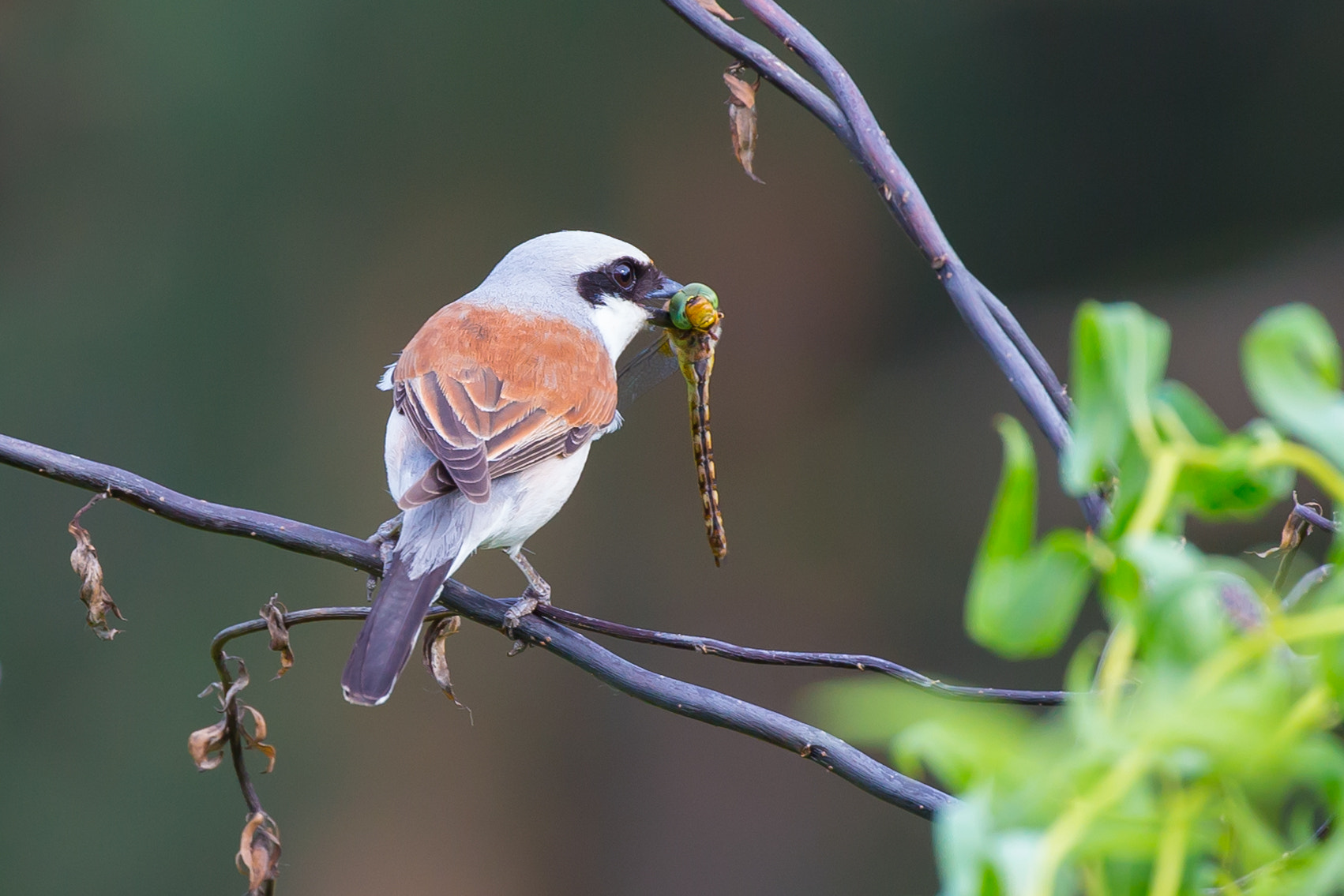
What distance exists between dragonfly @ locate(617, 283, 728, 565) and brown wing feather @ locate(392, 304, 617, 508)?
0.29 ft

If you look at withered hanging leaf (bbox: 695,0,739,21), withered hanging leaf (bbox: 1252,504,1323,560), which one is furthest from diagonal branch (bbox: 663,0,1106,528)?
withered hanging leaf (bbox: 1252,504,1323,560)

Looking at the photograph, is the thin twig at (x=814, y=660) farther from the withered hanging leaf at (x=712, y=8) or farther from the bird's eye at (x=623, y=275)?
the bird's eye at (x=623, y=275)

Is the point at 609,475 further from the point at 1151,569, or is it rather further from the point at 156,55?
the point at 1151,569

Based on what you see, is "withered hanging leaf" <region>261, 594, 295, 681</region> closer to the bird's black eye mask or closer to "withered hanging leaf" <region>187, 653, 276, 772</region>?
"withered hanging leaf" <region>187, 653, 276, 772</region>

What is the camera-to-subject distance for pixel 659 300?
9.80 ft

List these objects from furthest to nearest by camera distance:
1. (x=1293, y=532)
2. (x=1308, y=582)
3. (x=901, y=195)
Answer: (x=1293, y=532)
(x=901, y=195)
(x=1308, y=582)

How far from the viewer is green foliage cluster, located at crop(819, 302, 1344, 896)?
36 cm

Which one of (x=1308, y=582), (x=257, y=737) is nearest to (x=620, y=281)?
(x=257, y=737)

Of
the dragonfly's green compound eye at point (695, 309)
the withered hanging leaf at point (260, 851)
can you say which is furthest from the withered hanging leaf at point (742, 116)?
the withered hanging leaf at point (260, 851)

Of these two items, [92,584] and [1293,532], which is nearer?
[1293,532]

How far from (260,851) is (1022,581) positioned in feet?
4.38

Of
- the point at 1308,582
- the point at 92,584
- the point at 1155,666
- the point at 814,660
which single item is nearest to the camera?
the point at 1155,666

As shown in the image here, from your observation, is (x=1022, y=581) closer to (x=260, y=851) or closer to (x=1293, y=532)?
(x=1293, y=532)

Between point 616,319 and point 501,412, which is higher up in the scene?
point 616,319
